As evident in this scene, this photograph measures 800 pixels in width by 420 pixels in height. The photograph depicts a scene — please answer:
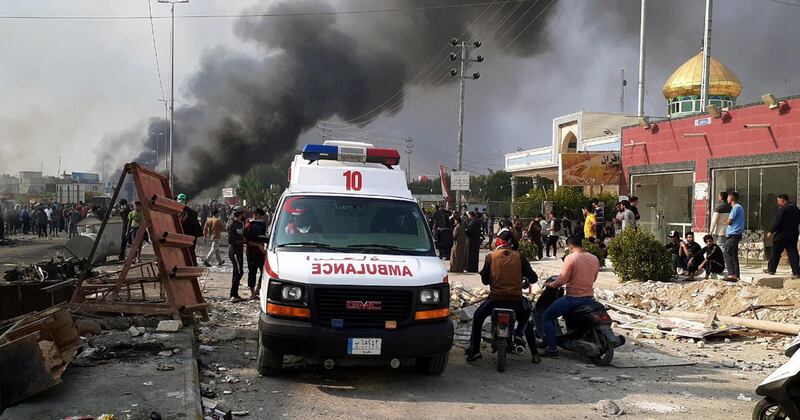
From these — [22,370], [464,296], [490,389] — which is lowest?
[490,389]

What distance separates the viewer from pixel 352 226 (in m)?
6.64

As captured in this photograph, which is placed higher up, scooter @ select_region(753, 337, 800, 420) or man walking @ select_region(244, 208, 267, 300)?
man walking @ select_region(244, 208, 267, 300)

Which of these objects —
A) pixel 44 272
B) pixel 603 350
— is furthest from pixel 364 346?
pixel 44 272

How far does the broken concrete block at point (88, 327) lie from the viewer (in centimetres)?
662

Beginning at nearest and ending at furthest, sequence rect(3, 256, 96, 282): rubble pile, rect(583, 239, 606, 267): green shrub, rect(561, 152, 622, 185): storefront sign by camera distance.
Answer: rect(3, 256, 96, 282): rubble pile, rect(583, 239, 606, 267): green shrub, rect(561, 152, 622, 185): storefront sign

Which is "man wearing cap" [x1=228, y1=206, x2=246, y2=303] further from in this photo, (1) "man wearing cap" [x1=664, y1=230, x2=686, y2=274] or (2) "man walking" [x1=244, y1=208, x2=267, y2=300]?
(1) "man wearing cap" [x1=664, y1=230, x2=686, y2=274]

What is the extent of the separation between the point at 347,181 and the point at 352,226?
662mm

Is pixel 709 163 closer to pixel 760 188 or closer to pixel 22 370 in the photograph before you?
pixel 760 188

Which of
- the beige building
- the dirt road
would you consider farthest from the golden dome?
the dirt road

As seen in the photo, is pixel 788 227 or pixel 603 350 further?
pixel 788 227

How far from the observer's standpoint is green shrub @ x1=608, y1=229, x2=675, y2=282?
12.7m

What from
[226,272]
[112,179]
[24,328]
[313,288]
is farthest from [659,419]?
[112,179]

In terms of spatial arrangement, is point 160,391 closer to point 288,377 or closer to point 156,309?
point 288,377

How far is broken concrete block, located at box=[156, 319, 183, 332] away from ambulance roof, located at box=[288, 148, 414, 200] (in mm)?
1983
